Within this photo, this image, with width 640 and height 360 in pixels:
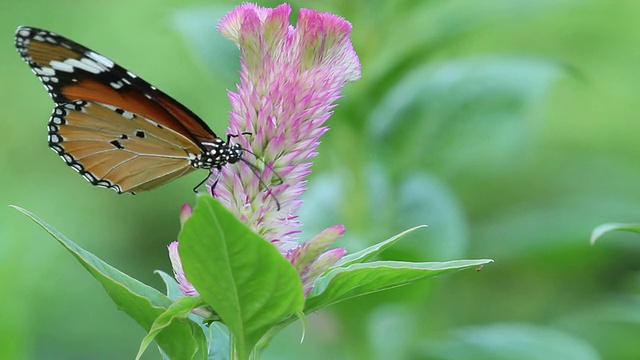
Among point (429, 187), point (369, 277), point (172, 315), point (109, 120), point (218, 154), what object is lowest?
point (172, 315)

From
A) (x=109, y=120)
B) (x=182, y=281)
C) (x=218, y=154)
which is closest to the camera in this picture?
(x=182, y=281)

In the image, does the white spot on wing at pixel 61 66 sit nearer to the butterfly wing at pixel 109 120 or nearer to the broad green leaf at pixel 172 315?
the butterfly wing at pixel 109 120

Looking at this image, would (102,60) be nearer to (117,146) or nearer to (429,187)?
(117,146)

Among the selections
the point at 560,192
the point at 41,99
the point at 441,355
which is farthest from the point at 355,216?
the point at 41,99

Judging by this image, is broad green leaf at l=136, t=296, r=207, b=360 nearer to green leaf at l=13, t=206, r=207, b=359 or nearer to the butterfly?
green leaf at l=13, t=206, r=207, b=359

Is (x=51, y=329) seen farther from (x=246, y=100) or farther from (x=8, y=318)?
(x=246, y=100)

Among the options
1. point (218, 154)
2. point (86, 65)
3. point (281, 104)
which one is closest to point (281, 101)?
point (281, 104)
